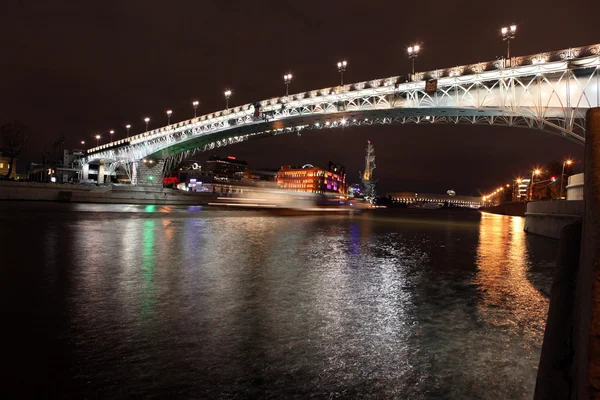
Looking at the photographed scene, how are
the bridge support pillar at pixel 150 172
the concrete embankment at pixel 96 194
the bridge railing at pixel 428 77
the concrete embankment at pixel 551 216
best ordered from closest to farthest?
the concrete embankment at pixel 551 216
the bridge railing at pixel 428 77
the concrete embankment at pixel 96 194
the bridge support pillar at pixel 150 172

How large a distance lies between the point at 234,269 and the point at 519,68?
3167 centimetres

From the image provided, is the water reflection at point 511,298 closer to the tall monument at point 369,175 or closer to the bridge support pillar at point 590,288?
the bridge support pillar at point 590,288

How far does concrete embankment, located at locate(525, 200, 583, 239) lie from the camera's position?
1346 centimetres

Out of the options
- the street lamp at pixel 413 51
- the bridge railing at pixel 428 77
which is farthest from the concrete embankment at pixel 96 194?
the street lamp at pixel 413 51

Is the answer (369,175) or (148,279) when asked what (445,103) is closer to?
(148,279)

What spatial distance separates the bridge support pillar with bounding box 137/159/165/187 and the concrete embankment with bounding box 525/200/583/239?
232 ft

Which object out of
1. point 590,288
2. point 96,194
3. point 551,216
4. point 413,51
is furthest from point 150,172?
point 590,288

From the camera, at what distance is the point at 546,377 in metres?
1.79

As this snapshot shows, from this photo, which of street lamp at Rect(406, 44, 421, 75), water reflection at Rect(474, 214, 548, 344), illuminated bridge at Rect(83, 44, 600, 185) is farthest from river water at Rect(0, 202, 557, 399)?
street lamp at Rect(406, 44, 421, 75)

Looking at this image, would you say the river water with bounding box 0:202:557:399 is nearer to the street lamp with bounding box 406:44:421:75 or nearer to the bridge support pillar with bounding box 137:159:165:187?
the street lamp with bounding box 406:44:421:75

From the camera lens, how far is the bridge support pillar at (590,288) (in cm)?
133

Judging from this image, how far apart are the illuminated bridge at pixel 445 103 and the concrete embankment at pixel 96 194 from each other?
38.4 feet

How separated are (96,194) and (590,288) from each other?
55.4 metres

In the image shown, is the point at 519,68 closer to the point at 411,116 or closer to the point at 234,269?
the point at 411,116
